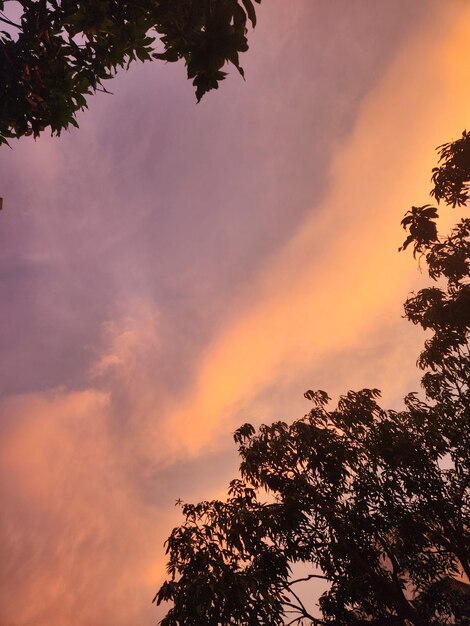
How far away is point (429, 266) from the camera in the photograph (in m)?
11.0

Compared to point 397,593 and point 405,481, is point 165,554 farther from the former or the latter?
point 405,481

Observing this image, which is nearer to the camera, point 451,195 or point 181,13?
point 181,13

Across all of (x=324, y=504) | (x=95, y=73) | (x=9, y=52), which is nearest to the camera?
(x=9, y=52)

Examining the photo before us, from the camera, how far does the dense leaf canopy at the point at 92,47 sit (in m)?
4.20

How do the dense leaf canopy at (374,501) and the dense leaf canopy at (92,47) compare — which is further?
the dense leaf canopy at (374,501)

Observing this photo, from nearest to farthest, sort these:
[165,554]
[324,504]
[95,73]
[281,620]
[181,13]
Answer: [181,13] → [95,73] → [281,620] → [165,554] → [324,504]

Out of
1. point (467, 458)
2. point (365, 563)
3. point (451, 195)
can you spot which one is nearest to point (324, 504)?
point (365, 563)

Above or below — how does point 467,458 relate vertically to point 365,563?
above

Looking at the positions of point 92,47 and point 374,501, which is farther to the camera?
point 374,501

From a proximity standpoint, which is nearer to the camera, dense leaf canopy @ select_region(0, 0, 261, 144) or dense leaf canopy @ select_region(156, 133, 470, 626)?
dense leaf canopy @ select_region(0, 0, 261, 144)

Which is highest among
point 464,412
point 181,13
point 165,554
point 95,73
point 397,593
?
point 95,73

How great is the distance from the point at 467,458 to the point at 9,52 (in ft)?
54.9

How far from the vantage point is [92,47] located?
5.50 m

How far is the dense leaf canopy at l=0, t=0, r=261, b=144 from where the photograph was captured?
13.8ft
